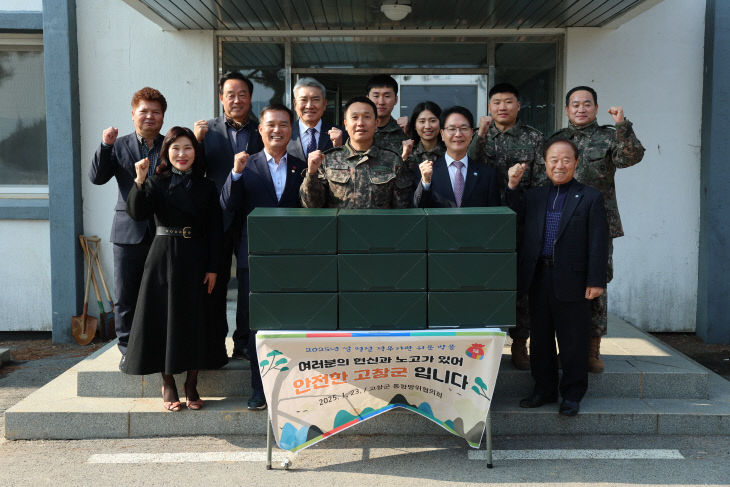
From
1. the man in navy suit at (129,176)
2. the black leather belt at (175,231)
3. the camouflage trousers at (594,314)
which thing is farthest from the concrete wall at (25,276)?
the camouflage trousers at (594,314)

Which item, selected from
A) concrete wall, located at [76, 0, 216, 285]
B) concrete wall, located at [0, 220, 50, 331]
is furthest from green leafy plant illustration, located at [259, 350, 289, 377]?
concrete wall, located at [0, 220, 50, 331]

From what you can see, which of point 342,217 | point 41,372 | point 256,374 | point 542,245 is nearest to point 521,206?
point 542,245

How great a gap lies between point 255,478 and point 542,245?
6.55 ft

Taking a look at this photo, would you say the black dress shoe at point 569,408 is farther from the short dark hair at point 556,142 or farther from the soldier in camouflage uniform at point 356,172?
the soldier in camouflage uniform at point 356,172

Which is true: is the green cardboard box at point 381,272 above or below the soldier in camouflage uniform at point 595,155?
below

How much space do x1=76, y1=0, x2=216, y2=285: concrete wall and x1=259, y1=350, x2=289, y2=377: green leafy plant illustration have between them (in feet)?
12.2

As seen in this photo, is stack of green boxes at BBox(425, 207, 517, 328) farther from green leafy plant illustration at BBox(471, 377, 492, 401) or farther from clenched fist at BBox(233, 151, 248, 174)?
clenched fist at BBox(233, 151, 248, 174)

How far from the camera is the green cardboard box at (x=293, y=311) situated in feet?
10.9

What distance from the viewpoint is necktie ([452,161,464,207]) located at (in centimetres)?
392

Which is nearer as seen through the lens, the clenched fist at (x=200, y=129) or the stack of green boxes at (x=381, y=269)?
the stack of green boxes at (x=381, y=269)

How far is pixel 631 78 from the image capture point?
6.38m

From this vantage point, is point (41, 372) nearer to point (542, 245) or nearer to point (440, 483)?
point (440, 483)

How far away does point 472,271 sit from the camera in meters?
3.33

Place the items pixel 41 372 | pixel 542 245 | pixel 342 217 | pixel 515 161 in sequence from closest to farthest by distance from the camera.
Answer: pixel 342 217
pixel 542 245
pixel 515 161
pixel 41 372
